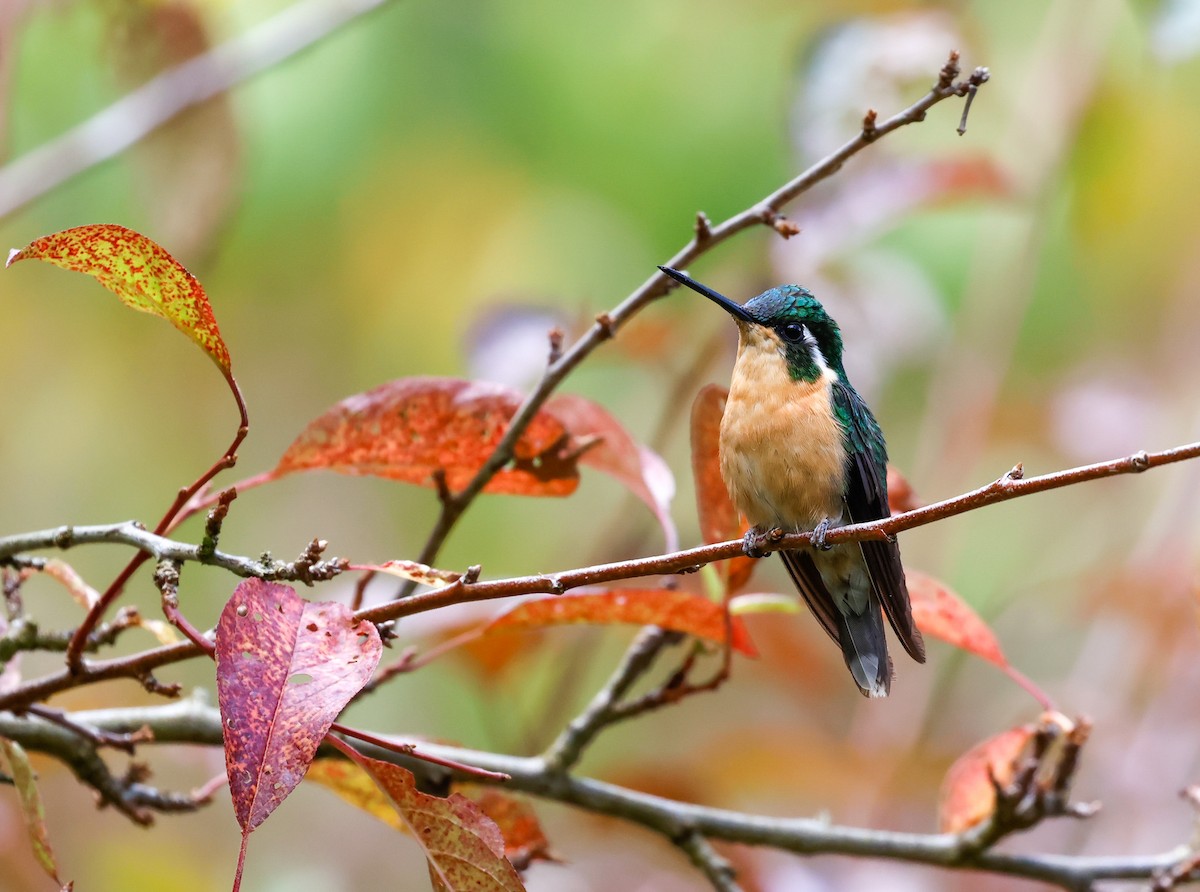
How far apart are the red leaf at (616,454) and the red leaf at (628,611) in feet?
0.67

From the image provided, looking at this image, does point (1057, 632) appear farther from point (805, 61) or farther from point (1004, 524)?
point (805, 61)

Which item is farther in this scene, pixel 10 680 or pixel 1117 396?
pixel 1117 396

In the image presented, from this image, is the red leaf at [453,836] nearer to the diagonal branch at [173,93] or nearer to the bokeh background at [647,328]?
the bokeh background at [647,328]

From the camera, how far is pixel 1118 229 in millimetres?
3684

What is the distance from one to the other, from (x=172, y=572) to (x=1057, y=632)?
456 cm

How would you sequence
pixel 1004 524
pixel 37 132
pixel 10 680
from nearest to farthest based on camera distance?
pixel 10 680
pixel 37 132
pixel 1004 524

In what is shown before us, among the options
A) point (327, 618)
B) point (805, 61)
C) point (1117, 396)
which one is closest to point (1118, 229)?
point (1117, 396)

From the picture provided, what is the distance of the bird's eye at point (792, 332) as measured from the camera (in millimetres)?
2631

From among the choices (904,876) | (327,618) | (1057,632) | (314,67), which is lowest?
(327,618)

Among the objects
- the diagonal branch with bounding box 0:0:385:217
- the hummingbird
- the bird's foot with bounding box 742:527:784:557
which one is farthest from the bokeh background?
the bird's foot with bounding box 742:527:784:557

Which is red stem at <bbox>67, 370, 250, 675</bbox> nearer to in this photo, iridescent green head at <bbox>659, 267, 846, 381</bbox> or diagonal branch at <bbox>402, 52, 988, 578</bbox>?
diagonal branch at <bbox>402, 52, 988, 578</bbox>

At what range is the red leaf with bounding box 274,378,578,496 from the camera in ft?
Result: 5.63

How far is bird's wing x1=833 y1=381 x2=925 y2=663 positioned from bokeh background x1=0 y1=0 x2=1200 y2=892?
0.35 m

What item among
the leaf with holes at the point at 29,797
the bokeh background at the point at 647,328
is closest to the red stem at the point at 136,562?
the leaf with holes at the point at 29,797
